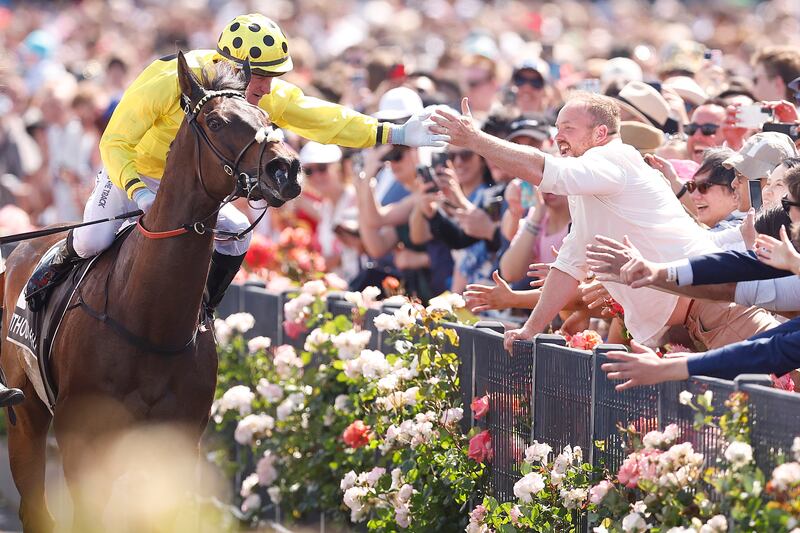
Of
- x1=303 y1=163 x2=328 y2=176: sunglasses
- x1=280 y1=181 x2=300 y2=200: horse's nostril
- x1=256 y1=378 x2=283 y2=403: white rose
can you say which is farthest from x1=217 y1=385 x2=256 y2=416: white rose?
x1=280 y1=181 x2=300 y2=200: horse's nostril

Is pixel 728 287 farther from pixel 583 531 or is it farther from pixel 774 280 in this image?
pixel 583 531

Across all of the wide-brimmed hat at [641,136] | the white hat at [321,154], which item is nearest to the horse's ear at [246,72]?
the wide-brimmed hat at [641,136]

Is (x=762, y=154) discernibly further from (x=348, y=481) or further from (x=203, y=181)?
(x=348, y=481)

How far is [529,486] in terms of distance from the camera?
17.6 ft

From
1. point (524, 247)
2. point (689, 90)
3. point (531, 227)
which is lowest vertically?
point (524, 247)

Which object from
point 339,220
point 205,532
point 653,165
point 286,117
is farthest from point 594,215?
point 339,220

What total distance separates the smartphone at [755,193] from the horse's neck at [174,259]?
93.9 inches

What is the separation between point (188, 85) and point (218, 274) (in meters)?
1.29

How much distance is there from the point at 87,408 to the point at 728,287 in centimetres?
287

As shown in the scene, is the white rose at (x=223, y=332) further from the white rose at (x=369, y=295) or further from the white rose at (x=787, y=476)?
the white rose at (x=787, y=476)

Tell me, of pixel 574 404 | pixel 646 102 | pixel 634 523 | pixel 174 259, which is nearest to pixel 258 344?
pixel 174 259

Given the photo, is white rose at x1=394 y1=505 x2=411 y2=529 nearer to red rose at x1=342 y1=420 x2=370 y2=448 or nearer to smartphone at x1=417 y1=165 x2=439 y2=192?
red rose at x1=342 y1=420 x2=370 y2=448

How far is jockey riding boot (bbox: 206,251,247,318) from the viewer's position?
22.7 ft

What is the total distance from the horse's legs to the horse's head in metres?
2.15
